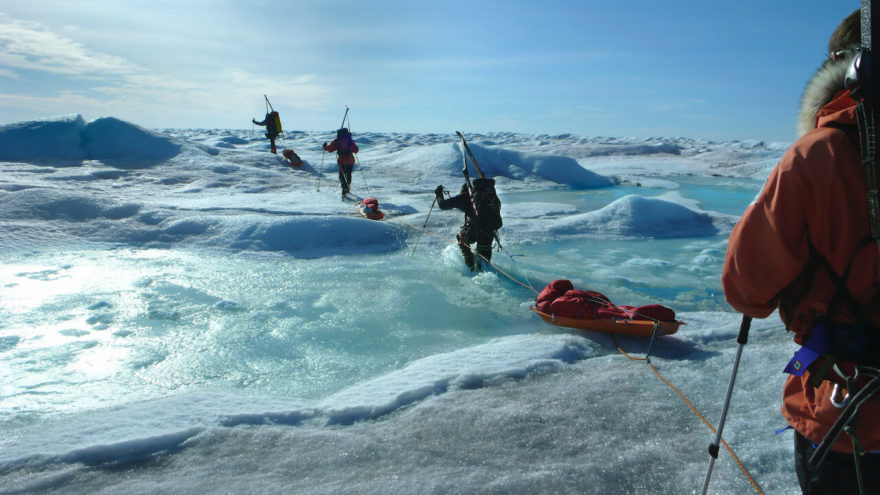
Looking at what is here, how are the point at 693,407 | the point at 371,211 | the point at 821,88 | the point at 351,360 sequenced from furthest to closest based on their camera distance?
the point at 371,211 → the point at 351,360 → the point at 693,407 → the point at 821,88

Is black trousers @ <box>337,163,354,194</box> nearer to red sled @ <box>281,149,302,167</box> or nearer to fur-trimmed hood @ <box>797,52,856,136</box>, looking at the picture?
red sled @ <box>281,149,302,167</box>

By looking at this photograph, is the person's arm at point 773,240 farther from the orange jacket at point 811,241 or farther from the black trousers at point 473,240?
the black trousers at point 473,240

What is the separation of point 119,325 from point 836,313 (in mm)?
4432

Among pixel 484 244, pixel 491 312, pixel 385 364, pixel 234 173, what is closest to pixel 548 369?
pixel 385 364

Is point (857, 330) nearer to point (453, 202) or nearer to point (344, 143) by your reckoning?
point (453, 202)

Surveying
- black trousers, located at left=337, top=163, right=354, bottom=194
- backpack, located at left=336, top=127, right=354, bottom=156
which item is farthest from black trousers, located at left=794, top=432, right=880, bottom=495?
backpack, located at left=336, top=127, right=354, bottom=156

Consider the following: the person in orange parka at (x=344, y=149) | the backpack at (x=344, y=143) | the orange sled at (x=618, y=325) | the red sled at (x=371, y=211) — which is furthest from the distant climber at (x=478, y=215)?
the backpack at (x=344, y=143)

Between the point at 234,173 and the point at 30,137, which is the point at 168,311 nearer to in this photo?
the point at 234,173

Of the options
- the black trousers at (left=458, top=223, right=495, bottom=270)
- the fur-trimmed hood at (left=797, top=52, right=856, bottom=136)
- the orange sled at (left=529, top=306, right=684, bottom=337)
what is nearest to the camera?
the fur-trimmed hood at (left=797, top=52, right=856, bottom=136)

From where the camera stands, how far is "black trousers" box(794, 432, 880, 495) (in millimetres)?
1055

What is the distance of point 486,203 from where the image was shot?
5.21m

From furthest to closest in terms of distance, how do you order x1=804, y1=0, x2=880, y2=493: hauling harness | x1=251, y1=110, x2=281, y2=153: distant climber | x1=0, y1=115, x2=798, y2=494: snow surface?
x1=251, y1=110, x2=281, y2=153: distant climber → x1=0, y1=115, x2=798, y2=494: snow surface → x1=804, y1=0, x2=880, y2=493: hauling harness

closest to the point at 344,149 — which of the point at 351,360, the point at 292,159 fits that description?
the point at 292,159

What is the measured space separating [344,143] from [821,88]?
10.3m
